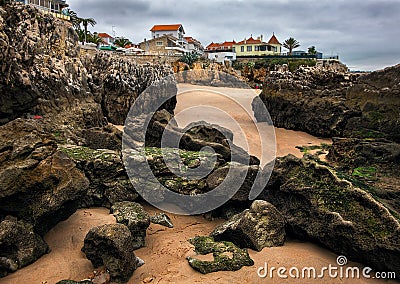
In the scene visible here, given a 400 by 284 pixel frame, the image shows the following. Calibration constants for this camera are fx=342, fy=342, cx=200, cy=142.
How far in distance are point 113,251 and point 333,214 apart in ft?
11.0

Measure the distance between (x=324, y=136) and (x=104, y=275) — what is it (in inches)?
614

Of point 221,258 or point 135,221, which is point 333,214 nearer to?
point 221,258

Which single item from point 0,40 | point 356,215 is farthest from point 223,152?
point 0,40

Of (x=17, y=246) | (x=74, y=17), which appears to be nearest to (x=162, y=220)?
(x=17, y=246)

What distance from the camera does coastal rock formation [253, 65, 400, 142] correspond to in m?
13.1

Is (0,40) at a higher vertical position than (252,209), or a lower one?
higher

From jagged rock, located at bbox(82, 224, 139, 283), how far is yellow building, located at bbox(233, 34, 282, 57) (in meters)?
69.8

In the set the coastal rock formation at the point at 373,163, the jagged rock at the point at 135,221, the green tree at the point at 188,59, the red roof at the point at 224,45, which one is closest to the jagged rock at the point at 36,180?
the jagged rock at the point at 135,221

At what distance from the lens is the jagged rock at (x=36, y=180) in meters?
5.25

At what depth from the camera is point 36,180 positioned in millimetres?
5387

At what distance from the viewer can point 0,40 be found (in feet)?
32.5

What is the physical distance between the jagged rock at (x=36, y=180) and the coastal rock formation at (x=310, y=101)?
14828mm

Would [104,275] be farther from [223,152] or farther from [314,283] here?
[223,152]

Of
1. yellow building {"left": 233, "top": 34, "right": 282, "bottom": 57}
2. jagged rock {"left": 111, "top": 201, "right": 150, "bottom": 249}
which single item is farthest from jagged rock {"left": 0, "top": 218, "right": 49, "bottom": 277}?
yellow building {"left": 233, "top": 34, "right": 282, "bottom": 57}
